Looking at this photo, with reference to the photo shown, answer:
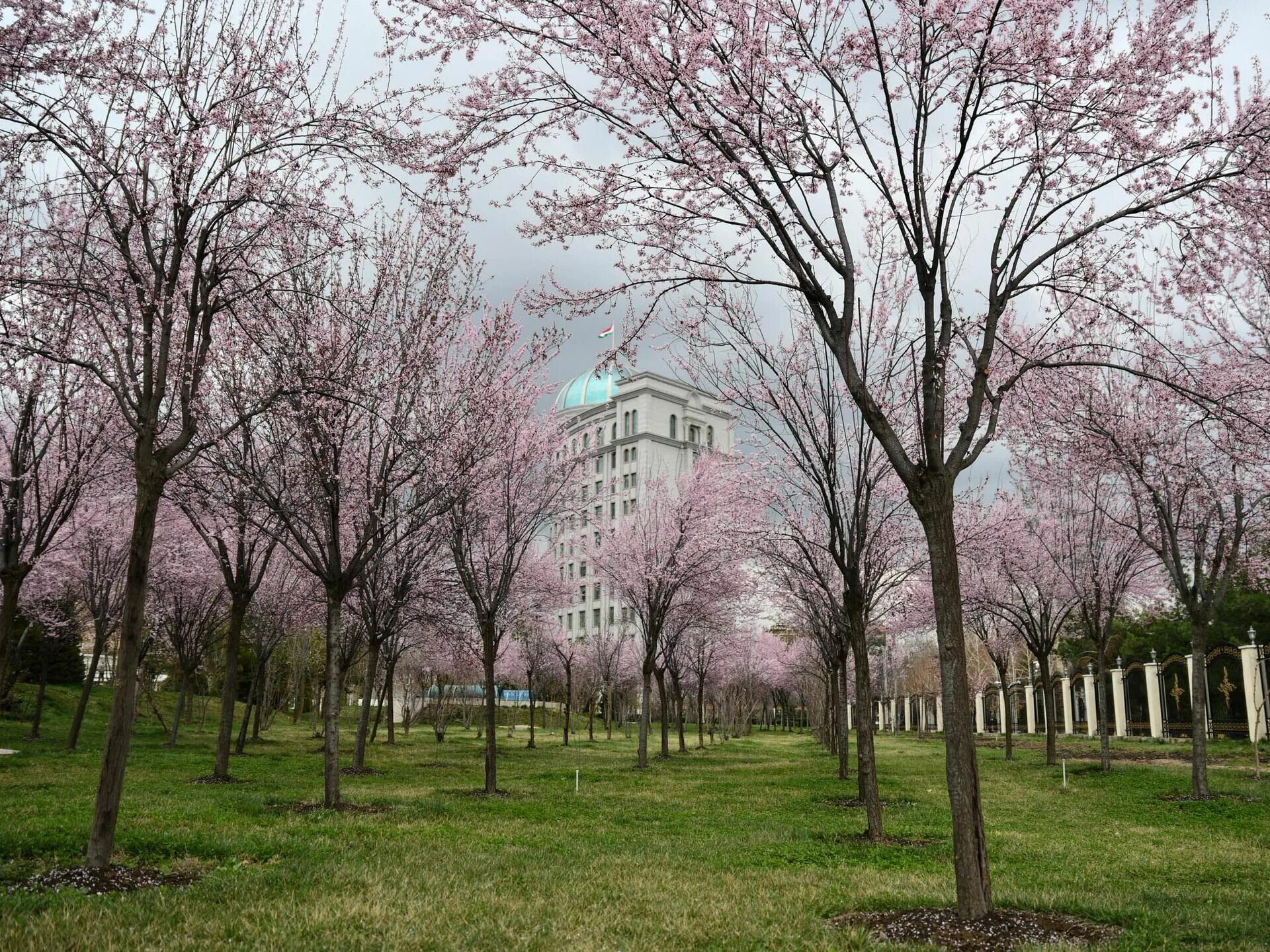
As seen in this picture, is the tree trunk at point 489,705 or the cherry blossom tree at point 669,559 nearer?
the tree trunk at point 489,705

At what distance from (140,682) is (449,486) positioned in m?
20.3

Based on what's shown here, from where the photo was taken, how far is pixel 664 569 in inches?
910

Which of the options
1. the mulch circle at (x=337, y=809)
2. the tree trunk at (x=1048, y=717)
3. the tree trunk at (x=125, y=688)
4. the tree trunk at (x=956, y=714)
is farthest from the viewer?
the tree trunk at (x=1048, y=717)

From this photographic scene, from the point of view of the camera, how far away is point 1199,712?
14938 millimetres

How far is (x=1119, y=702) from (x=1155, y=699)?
3.27 m

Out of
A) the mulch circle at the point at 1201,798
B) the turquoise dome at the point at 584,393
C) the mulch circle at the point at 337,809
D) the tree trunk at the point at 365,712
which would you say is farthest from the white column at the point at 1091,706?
the turquoise dome at the point at 584,393

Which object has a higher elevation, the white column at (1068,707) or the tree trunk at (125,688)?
the tree trunk at (125,688)

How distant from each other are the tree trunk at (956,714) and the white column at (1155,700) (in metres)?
28.7

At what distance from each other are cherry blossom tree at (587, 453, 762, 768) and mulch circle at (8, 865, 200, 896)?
43.8 feet

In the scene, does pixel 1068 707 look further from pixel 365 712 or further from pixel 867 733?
pixel 867 733

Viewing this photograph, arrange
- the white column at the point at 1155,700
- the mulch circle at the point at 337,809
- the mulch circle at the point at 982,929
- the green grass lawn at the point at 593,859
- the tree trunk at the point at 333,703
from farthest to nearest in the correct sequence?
the white column at the point at 1155,700 < the tree trunk at the point at 333,703 < the mulch circle at the point at 337,809 < the green grass lawn at the point at 593,859 < the mulch circle at the point at 982,929

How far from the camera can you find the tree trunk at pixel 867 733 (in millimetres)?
10259

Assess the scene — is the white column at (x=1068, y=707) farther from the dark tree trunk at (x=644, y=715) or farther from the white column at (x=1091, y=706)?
the dark tree trunk at (x=644, y=715)

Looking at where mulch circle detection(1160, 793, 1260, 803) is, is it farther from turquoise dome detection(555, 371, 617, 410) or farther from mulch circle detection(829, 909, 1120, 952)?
turquoise dome detection(555, 371, 617, 410)
